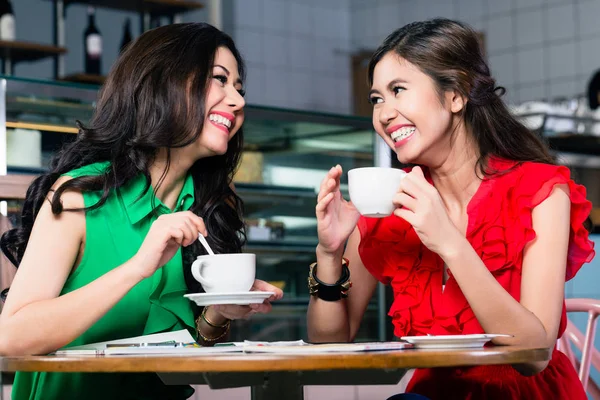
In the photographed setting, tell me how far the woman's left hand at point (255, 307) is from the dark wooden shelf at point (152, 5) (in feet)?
12.8

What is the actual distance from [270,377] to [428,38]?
0.87 meters

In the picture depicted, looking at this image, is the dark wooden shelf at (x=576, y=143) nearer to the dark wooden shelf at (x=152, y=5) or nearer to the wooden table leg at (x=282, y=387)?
the dark wooden shelf at (x=152, y=5)

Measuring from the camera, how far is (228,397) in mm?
2279

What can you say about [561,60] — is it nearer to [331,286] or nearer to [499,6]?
[499,6]

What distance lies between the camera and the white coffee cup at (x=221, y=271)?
1.29 meters

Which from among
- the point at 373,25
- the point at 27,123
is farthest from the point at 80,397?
the point at 373,25

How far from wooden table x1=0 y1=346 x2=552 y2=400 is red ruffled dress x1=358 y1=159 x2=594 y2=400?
45cm

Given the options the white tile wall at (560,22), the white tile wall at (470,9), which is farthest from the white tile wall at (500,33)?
the white tile wall at (560,22)

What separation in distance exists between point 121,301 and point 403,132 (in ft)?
2.04

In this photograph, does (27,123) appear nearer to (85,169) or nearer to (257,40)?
(85,169)

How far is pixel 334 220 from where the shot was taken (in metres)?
1.58

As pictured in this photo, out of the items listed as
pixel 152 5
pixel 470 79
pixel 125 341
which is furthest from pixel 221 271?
pixel 152 5

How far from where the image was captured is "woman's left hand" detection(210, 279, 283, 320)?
55.9 inches

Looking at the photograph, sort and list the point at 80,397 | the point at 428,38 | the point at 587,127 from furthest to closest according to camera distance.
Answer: the point at 587,127
the point at 428,38
the point at 80,397
